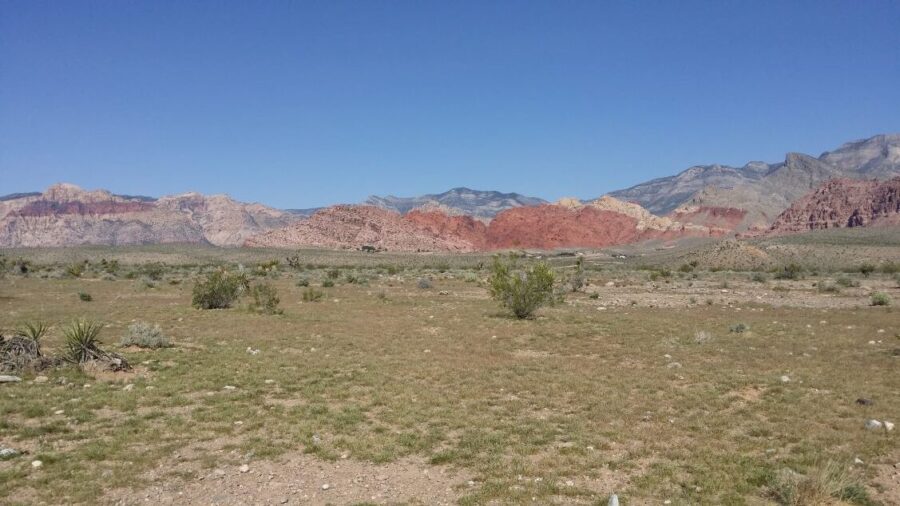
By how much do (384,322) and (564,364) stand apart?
9475mm

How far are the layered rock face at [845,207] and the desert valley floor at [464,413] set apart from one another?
446 ft

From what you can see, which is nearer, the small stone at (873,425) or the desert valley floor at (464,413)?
the desert valley floor at (464,413)

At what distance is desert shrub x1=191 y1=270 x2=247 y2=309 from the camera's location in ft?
85.4

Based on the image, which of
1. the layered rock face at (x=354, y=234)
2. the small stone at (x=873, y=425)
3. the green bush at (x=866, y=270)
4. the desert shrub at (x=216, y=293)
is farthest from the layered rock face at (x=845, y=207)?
the small stone at (x=873, y=425)

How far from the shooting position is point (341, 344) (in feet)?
57.3

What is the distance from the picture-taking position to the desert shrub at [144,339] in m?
16.0

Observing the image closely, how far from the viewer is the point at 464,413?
10.4 m

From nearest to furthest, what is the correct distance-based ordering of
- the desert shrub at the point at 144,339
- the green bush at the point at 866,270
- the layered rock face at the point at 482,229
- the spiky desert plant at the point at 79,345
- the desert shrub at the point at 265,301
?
the spiky desert plant at the point at 79,345 → the desert shrub at the point at 144,339 → the desert shrub at the point at 265,301 → the green bush at the point at 866,270 → the layered rock face at the point at 482,229

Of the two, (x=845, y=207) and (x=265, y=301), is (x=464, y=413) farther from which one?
(x=845, y=207)

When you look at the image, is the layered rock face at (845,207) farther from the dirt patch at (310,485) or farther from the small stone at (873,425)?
the dirt patch at (310,485)

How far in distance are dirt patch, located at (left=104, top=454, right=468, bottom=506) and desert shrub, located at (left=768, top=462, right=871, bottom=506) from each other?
3.78m

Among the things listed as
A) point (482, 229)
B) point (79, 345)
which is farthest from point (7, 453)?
point (482, 229)

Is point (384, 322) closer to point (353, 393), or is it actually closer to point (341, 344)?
point (341, 344)

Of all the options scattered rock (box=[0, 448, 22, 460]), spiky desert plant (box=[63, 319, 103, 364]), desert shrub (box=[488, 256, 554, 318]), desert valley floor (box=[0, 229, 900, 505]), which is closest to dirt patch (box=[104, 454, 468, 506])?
desert valley floor (box=[0, 229, 900, 505])
